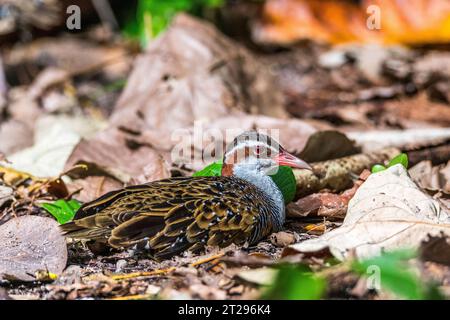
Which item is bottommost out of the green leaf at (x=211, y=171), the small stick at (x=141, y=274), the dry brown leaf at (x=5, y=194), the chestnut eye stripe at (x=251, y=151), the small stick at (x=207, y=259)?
the small stick at (x=141, y=274)

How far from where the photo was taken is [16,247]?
5266mm

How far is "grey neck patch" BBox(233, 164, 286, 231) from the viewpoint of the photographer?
5.66 metres

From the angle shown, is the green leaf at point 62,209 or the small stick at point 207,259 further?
the green leaf at point 62,209

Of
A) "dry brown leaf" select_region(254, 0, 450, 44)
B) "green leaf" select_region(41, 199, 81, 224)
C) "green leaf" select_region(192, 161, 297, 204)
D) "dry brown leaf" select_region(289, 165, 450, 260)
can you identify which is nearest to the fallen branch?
"green leaf" select_region(192, 161, 297, 204)

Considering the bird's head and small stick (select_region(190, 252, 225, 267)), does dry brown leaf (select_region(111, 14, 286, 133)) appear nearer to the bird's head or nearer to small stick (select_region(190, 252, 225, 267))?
the bird's head

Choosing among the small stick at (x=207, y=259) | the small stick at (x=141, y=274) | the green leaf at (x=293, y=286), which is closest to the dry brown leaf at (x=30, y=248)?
the small stick at (x=141, y=274)

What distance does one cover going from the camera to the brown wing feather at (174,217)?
195 inches

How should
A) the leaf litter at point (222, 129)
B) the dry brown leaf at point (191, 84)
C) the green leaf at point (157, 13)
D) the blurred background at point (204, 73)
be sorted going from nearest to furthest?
the leaf litter at point (222, 129)
the blurred background at point (204, 73)
the dry brown leaf at point (191, 84)
the green leaf at point (157, 13)

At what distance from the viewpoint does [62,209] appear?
6.04 metres

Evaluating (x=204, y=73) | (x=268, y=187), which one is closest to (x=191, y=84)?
(x=204, y=73)

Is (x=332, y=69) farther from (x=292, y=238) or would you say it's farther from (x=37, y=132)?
(x=292, y=238)

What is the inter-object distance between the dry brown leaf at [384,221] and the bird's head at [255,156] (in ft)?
2.86

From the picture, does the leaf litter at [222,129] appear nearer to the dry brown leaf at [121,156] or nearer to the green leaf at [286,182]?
the dry brown leaf at [121,156]

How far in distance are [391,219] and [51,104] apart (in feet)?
20.7
